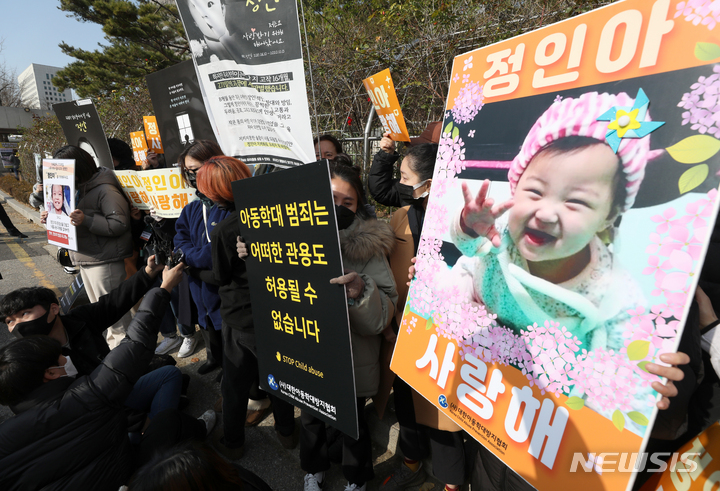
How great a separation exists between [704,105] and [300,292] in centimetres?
132

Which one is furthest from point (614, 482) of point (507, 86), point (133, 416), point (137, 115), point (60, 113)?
point (137, 115)

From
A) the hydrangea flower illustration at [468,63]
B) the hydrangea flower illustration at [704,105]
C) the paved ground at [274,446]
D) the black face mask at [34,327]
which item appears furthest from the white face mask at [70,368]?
the hydrangea flower illustration at [704,105]

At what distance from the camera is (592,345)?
0.82 metres

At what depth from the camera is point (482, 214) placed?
1.09 metres

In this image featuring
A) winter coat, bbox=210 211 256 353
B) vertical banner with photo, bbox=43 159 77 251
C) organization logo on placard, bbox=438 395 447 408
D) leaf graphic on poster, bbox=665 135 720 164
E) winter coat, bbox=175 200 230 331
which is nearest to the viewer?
leaf graphic on poster, bbox=665 135 720 164

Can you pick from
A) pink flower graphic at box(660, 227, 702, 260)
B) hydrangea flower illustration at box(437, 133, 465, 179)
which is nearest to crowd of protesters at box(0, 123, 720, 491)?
pink flower graphic at box(660, 227, 702, 260)

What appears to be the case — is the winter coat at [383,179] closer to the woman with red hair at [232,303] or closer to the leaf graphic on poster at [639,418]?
the woman with red hair at [232,303]

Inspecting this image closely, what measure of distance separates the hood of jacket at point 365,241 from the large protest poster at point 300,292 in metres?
0.22

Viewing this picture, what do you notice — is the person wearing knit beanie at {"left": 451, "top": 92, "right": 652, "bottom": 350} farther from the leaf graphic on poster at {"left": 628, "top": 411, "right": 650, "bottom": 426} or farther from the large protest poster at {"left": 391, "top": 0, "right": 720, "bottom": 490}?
the leaf graphic on poster at {"left": 628, "top": 411, "right": 650, "bottom": 426}

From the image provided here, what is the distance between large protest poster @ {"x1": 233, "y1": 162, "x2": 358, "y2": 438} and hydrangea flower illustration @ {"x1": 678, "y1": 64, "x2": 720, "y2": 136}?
0.94 m

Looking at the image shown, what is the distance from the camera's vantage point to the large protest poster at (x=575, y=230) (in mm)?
715

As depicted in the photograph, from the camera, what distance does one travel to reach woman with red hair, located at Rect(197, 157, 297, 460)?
1876 mm

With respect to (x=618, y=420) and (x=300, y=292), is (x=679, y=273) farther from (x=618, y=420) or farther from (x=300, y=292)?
(x=300, y=292)

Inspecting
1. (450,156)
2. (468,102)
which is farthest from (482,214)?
(468,102)
